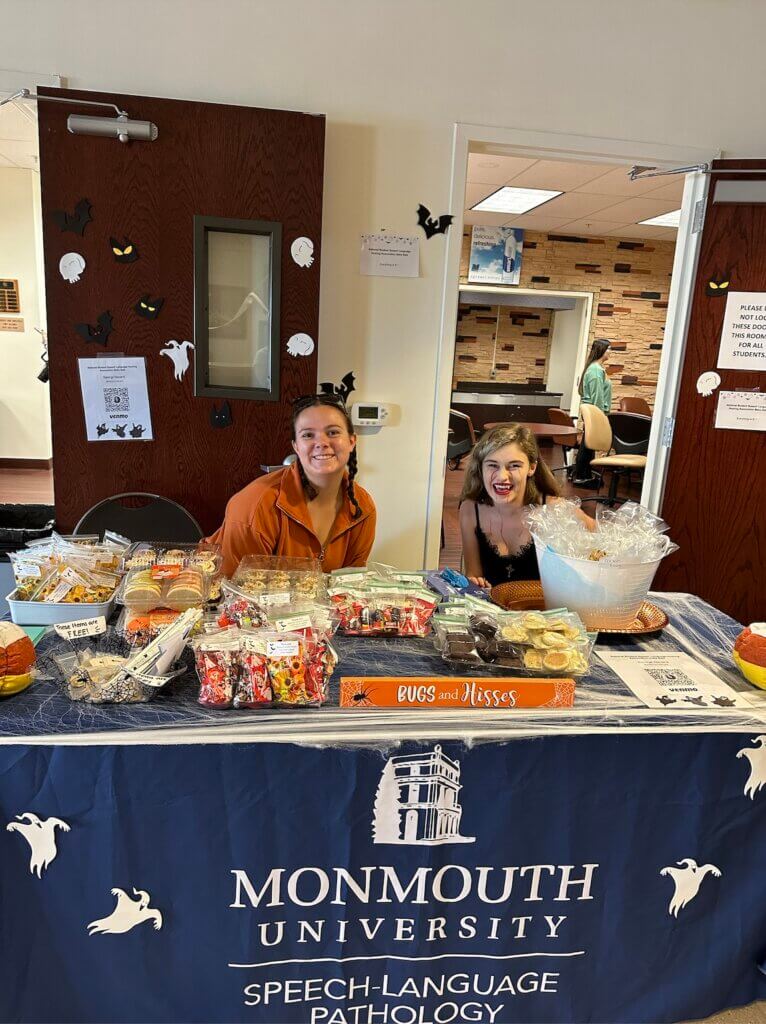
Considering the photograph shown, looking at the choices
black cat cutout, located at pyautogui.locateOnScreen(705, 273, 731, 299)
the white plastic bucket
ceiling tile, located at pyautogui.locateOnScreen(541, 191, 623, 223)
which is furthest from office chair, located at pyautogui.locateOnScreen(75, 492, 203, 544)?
ceiling tile, located at pyautogui.locateOnScreen(541, 191, 623, 223)

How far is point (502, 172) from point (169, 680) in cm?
555

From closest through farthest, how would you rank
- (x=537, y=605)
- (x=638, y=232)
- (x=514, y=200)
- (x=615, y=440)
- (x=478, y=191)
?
1. (x=537, y=605)
2. (x=478, y=191)
3. (x=514, y=200)
4. (x=615, y=440)
5. (x=638, y=232)

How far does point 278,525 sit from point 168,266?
1237 mm

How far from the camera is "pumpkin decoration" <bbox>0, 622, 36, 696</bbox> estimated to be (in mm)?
1237

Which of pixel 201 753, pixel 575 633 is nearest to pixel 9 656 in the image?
pixel 201 753

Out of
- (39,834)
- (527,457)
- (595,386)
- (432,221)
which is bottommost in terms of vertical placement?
(39,834)

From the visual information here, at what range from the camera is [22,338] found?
21.9 ft

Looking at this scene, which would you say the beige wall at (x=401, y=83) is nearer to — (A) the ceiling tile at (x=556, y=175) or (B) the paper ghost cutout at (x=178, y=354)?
(B) the paper ghost cutout at (x=178, y=354)

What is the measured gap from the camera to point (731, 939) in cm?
141

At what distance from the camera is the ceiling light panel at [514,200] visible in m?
6.48

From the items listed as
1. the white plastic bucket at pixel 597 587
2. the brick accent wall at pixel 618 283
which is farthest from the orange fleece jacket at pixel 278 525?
the brick accent wall at pixel 618 283

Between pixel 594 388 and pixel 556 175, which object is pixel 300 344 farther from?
pixel 594 388

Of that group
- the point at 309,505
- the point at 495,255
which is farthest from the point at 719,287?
the point at 495,255

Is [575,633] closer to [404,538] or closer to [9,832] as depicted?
[9,832]
